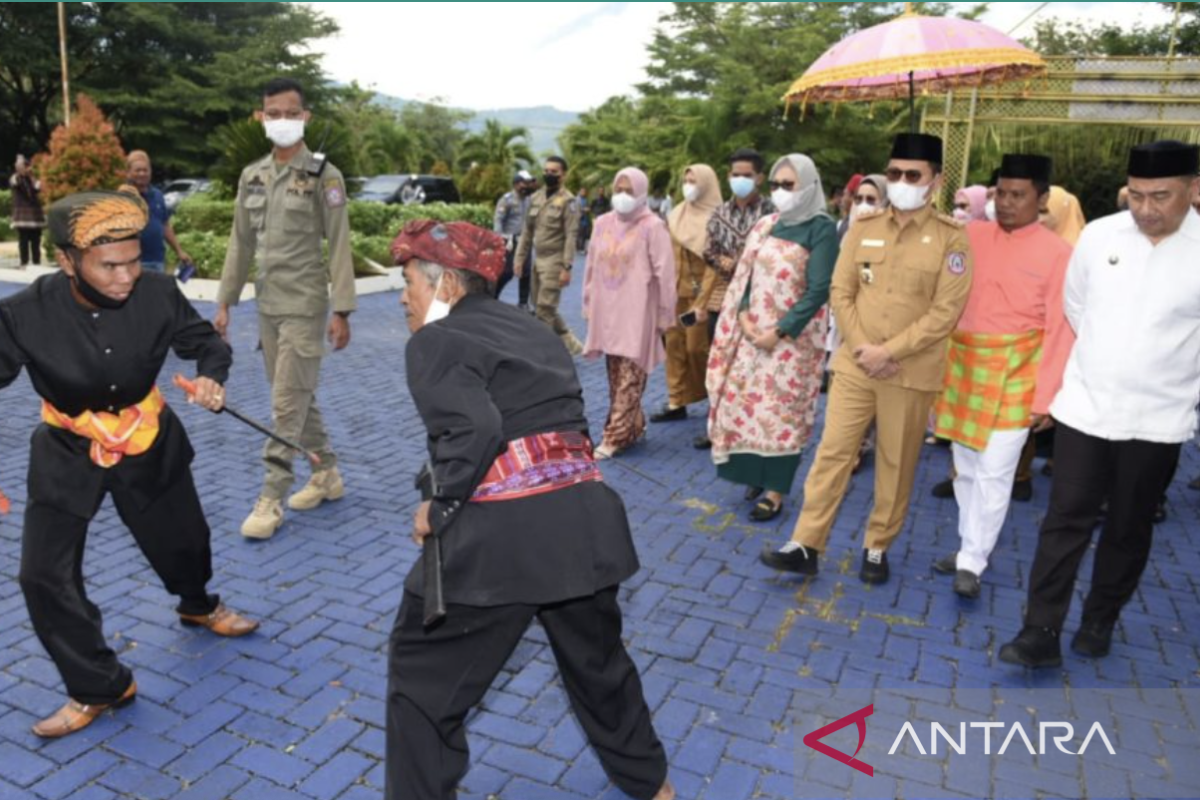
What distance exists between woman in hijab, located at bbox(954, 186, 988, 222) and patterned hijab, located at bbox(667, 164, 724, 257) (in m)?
1.83

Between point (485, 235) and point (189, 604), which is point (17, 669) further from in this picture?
point (485, 235)

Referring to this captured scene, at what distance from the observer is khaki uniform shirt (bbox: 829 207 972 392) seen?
4301mm

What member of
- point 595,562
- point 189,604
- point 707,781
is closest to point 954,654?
point 707,781

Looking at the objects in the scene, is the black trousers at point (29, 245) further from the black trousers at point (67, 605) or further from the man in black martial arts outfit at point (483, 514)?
the man in black martial arts outfit at point (483, 514)

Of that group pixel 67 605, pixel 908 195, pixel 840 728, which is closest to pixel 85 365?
pixel 67 605

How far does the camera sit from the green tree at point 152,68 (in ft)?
101

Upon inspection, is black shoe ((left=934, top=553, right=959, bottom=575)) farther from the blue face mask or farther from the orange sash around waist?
the orange sash around waist

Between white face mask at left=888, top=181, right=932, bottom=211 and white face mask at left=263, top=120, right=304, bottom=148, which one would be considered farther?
white face mask at left=263, top=120, right=304, bottom=148

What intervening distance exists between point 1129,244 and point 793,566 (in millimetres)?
2081

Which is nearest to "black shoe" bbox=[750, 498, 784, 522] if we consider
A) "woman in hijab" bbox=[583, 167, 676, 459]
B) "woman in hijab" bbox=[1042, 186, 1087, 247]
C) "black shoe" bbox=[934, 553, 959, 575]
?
"black shoe" bbox=[934, 553, 959, 575]

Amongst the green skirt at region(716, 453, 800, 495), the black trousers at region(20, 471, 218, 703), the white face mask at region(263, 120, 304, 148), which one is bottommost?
the green skirt at region(716, 453, 800, 495)

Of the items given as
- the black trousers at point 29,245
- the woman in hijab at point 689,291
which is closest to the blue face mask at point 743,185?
the woman in hijab at point 689,291

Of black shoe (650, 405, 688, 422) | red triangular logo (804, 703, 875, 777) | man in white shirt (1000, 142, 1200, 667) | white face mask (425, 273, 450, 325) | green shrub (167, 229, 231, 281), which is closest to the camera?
white face mask (425, 273, 450, 325)

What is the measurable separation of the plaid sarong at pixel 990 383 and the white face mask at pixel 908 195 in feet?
2.29
